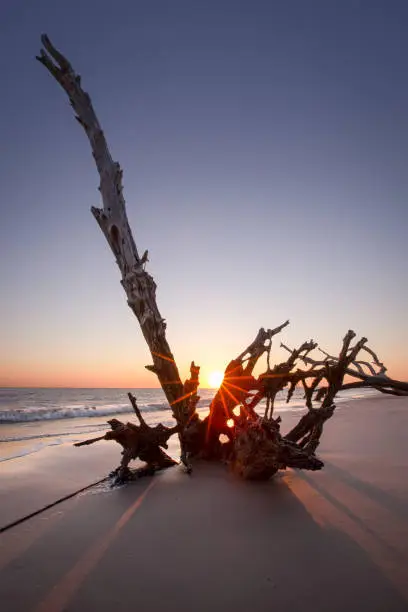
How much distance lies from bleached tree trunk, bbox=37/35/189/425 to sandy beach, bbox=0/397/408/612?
1.95 m

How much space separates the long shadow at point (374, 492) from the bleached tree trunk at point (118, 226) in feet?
9.61

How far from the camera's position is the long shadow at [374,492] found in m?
3.36

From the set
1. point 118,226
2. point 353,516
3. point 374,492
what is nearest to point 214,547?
point 353,516

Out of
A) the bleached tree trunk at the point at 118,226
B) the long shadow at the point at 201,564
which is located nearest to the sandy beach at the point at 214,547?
the long shadow at the point at 201,564

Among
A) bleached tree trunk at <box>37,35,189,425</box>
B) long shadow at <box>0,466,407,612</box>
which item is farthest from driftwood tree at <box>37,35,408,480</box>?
long shadow at <box>0,466,407,612</box>

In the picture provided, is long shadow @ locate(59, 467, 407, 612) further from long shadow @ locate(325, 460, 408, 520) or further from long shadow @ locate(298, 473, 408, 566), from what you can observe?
long shadow @ locate(325, 460, 408, 520)

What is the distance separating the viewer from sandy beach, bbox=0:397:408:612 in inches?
76.6

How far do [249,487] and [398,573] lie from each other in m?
1.93

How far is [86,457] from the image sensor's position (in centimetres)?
669

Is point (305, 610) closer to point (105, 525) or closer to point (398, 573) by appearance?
point (398, 573)

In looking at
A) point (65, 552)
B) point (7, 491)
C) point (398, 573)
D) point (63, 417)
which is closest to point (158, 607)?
point (65, 552)

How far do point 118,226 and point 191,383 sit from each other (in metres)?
2.60

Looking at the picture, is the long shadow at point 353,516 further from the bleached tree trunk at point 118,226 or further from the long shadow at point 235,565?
the bleached tree trunk at point 118,226

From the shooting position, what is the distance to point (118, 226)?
4.50 m
